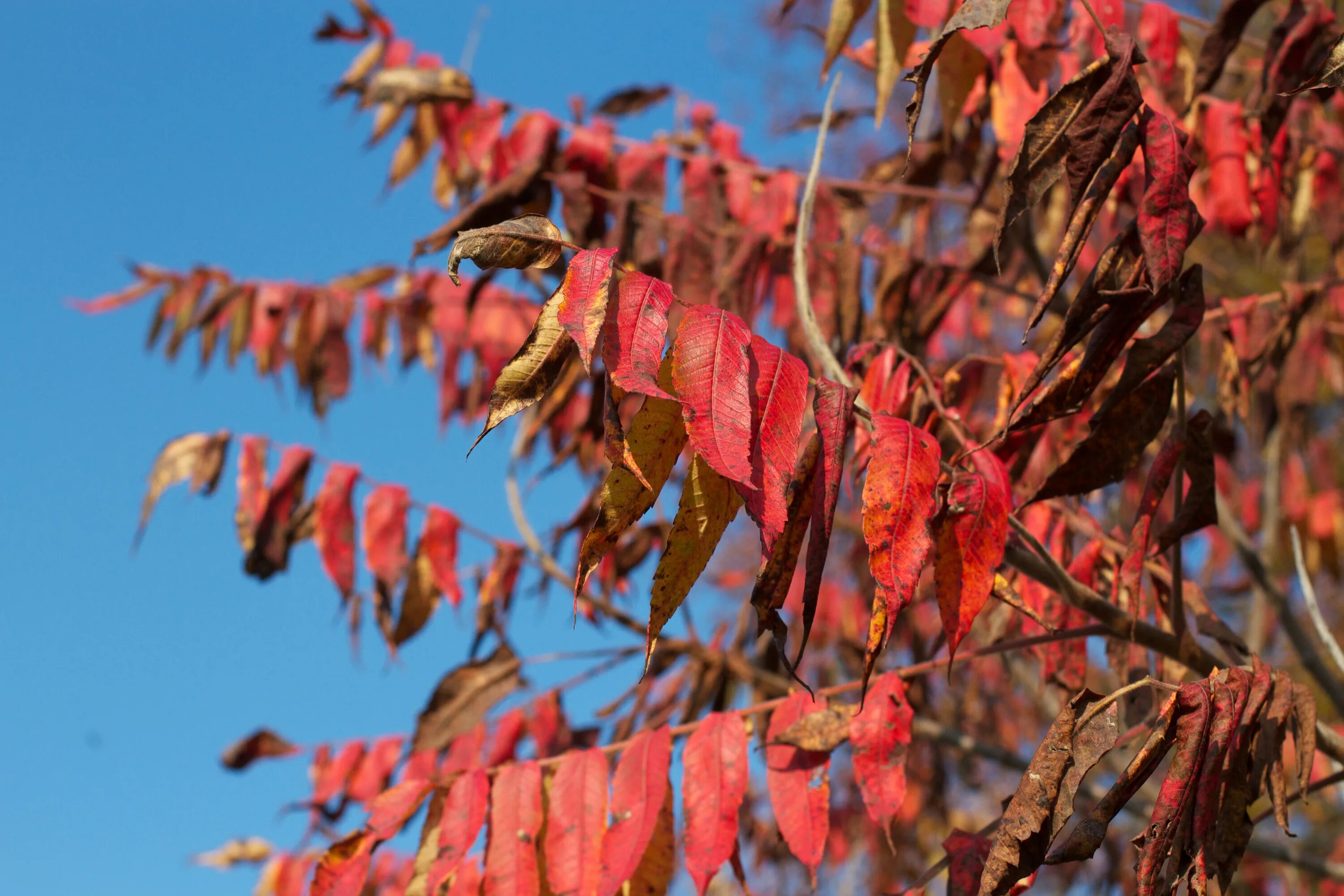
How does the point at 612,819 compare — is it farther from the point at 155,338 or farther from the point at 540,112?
the point at 155,338

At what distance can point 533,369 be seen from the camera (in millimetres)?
1224

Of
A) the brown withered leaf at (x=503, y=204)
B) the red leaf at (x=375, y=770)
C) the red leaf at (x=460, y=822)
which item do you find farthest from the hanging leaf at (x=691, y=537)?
the red leaf at (x=375, y=770)

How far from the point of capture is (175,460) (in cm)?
319

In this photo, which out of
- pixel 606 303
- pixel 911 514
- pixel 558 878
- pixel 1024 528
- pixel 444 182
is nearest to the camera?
pixel 606 303

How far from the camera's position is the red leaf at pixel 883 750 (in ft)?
6.04

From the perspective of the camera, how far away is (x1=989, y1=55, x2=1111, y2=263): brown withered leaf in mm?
1463

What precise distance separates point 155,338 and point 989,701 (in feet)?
14.1

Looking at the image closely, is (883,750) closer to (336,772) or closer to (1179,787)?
(1179,787)

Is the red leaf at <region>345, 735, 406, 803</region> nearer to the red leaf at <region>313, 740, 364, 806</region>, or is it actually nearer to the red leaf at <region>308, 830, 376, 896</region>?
the red leaf at <region>313, 740, 364, 806</region>

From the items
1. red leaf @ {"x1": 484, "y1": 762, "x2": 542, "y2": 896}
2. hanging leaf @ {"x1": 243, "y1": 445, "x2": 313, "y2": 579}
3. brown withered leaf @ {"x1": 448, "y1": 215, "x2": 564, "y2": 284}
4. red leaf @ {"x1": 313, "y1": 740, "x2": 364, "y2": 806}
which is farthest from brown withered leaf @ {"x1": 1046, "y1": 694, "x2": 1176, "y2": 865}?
red leaf @ {"x1": 313, "y1": 740, "x2": 364, "y2": 806}

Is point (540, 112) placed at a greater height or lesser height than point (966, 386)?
greater

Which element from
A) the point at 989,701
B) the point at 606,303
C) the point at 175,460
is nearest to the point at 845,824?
the point at 989,701

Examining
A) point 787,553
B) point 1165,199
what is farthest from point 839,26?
point 787,553

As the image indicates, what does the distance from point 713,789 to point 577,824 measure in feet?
0.79
